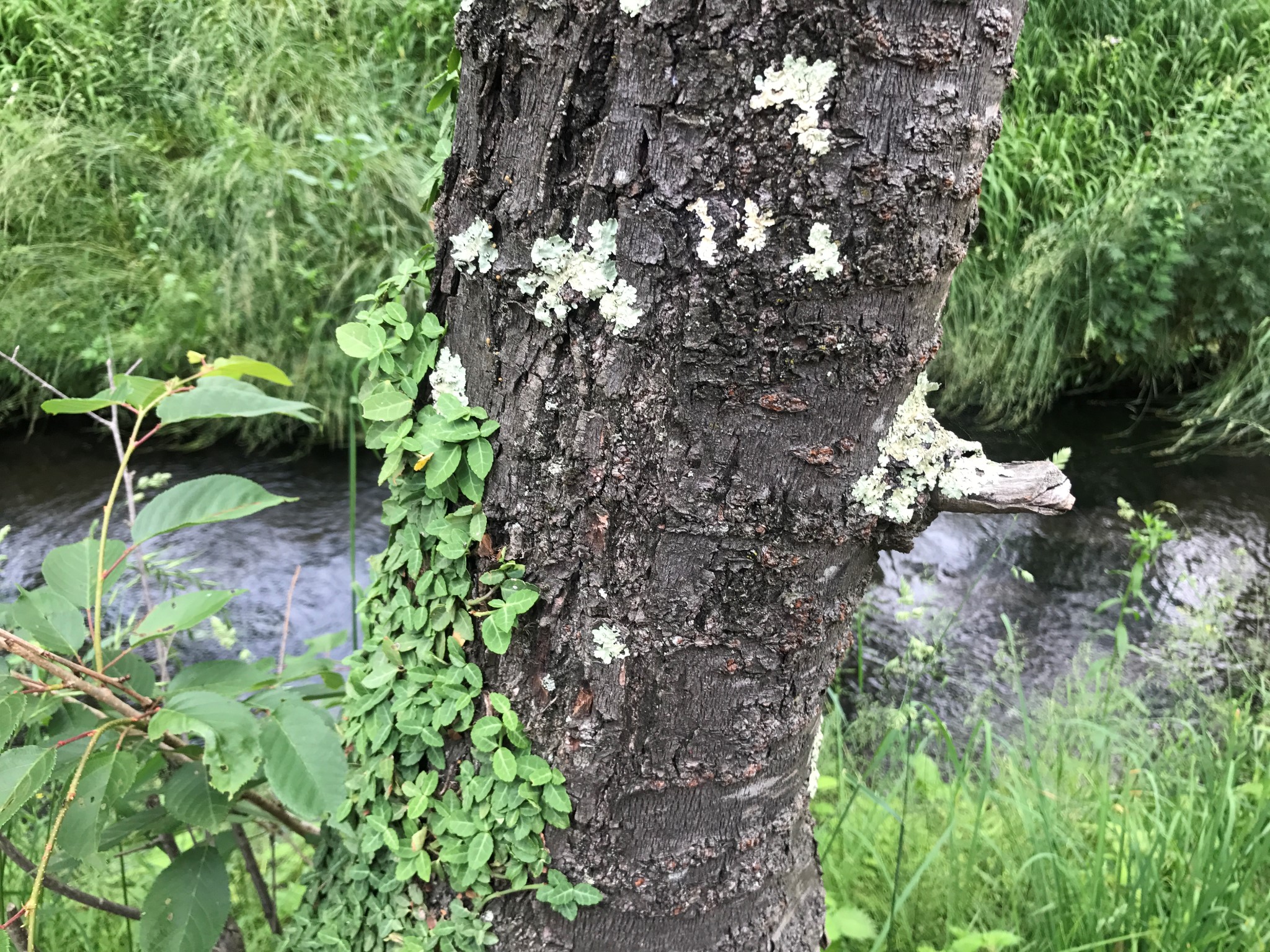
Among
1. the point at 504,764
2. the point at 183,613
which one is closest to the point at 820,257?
the point at 504,764

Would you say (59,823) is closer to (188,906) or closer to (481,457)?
(188,906)

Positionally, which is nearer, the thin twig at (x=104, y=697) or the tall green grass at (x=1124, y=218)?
the thin twig at (x=104, y=697)

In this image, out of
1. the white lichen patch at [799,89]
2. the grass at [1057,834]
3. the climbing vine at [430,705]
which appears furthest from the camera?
the grass at [1057,834]

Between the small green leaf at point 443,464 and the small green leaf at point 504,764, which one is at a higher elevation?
the small green leaf at point 443,464

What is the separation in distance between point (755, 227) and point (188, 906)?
3.68ft

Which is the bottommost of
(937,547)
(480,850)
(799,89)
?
(937,547)

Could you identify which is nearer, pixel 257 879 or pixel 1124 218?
pixel 257 879

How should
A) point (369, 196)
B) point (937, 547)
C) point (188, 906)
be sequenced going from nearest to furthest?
point (188, 906), point (937, 547), point (369, 196)

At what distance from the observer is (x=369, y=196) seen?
470 centimetres

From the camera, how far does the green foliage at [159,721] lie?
880 millimetres

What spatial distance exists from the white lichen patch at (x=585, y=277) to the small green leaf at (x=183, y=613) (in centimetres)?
60

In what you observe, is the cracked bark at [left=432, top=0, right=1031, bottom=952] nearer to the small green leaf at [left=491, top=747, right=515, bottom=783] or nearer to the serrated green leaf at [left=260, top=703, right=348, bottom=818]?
the small green leaf at [left=491, top=747, right=515, bottom=783]

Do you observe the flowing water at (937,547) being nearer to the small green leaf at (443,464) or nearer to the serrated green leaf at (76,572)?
the serrated green leaf at (76,572)

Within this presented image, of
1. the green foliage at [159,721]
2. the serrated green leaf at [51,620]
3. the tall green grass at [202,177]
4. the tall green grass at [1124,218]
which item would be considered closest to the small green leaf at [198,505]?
the green foliage at [159,721]
